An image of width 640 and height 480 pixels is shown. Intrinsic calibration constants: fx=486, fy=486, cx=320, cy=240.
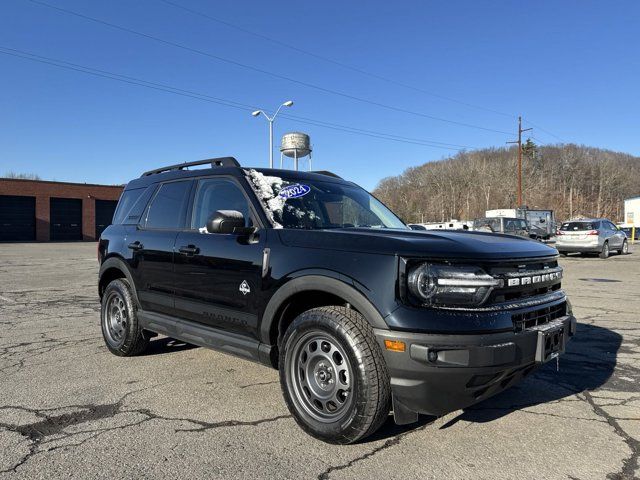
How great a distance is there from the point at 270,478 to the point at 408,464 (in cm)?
82

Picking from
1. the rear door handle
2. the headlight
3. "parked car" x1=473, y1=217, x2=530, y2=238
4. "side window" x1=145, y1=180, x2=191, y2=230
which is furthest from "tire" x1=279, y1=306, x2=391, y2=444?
"parked car" x1=473, y1=217, x2=530, y2=238

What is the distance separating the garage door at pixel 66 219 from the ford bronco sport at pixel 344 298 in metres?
45.7

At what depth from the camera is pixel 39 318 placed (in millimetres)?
7422

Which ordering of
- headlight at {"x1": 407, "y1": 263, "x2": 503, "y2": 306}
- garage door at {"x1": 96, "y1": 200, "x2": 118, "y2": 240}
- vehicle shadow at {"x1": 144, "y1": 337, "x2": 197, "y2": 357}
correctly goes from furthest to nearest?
1. garage door at {"x1": 96, "y1": 200, "x2": 118, "y2": 240}
2. vehicle shadow at {"x1": 144, "y1": 337, "x2": 197, "y2": 357}
3. headlight at {"x1": 407, "y1": 263, "x2": 503, "y2": 306}

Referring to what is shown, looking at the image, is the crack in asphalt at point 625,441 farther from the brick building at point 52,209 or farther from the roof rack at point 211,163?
the brick building at point 52,209

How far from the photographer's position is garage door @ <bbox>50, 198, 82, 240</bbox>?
1751 inches

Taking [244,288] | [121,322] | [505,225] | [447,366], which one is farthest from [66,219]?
[447,366]

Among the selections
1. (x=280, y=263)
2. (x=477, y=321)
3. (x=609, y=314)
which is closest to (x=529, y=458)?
(x=477, y=321)

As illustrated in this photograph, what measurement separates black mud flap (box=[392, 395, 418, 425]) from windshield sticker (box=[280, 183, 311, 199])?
1920mm

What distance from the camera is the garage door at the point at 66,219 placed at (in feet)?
146

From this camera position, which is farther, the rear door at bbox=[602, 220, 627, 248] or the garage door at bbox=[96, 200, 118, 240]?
the garage door at bbox=[96, 200, 118, 240]

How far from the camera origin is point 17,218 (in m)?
42.3

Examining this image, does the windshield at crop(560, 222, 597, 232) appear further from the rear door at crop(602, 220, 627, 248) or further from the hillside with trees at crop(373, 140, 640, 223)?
the hillside with trees at crop(373, 140, 640, 223)

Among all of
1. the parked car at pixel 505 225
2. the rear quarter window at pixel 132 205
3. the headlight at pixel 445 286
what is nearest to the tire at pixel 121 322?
the rear quarter window at pixel 132 205
